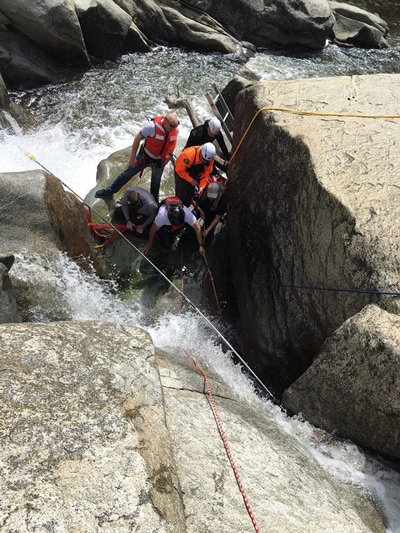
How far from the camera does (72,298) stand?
582 centimetres

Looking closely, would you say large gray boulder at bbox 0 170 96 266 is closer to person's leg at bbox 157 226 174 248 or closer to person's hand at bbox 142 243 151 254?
person's hand at bbox 142 243 151 254

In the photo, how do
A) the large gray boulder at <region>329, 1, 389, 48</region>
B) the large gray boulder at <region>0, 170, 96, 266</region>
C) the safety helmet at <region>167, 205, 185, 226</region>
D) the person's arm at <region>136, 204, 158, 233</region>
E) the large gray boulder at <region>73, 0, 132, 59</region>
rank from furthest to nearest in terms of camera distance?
the large gray boulder at <region>329, 1, 389, 48</region>, the large gray boulder at <region>73, 0, 132, 59</region>, the person's arm at <region>136, 204, 158, 233</region>, the safety helmet at <region>167, 205, 185, 226</region>, the large gray boulder at <region>0, 170, 96, 266</region>

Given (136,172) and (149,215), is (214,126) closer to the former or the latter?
(136,172)

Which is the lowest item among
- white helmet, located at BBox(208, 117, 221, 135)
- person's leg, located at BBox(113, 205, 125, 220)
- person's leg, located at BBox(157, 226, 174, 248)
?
person's leg, located at BBox(113, 205, 125, 220)

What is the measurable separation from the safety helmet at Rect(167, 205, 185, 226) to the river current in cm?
125

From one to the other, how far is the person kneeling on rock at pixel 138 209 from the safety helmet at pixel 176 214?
52cm

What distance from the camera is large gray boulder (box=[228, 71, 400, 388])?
435cm

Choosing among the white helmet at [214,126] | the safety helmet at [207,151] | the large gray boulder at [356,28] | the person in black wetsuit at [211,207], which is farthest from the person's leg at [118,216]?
the large gray boulder at [356,28]

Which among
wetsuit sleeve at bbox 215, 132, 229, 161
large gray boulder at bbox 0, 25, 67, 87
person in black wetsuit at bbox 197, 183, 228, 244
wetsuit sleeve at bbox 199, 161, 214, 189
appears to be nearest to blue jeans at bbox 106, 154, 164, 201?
wetsuit sleeve at bbox 199, 161, 214, 189

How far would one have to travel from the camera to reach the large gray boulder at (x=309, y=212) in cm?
435

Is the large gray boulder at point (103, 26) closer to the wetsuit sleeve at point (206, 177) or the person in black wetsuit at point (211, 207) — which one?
the wetsuit sleeve at point (206, 177)

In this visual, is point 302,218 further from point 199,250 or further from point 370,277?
point 199,250

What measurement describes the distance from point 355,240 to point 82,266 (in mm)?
3568

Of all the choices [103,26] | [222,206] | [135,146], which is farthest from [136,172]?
[103,26]
